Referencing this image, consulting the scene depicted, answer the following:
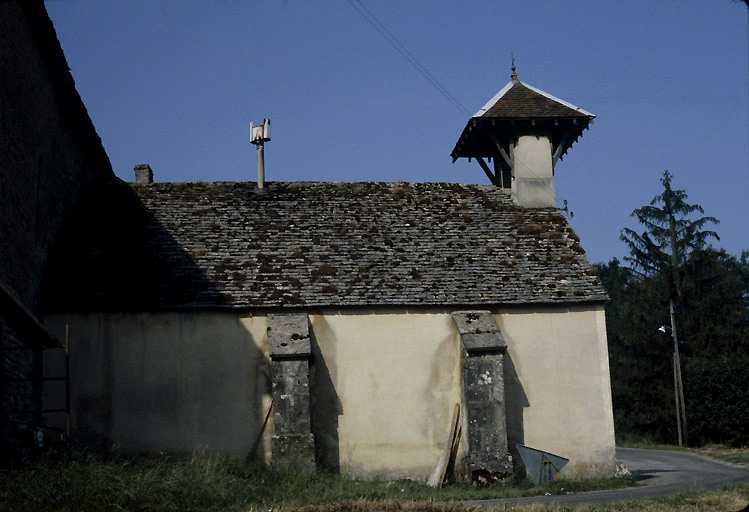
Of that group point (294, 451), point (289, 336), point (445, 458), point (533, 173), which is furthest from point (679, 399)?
point (294, 451)

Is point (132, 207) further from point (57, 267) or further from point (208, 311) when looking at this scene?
point (208, 311)

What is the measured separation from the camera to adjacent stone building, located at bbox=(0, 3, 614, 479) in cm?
1811

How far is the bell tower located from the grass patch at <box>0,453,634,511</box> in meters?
8.57

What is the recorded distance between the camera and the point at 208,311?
18.8 m

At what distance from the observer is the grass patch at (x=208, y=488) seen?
1131 centimetres

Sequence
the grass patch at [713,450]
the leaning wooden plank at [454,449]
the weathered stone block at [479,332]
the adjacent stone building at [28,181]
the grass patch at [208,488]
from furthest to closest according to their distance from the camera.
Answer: the grass patch at [713,450] → the leaning wooden plank at [454,449] → the weathered stone block at [479,332] → the adjacent stone building at [28,181] → the grass patch at [208,488]

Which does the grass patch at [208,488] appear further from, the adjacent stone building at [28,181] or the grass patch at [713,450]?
the grass patch at [713,450]

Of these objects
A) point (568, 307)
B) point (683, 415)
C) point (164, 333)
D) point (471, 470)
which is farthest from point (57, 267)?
point (683, 415)

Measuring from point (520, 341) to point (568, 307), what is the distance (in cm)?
139

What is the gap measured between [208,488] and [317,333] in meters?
6.03

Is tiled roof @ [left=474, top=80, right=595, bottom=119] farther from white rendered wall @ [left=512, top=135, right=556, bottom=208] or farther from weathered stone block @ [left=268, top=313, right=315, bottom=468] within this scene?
weathered stone block @ [left=268, top=313, right=315, bottom=468]

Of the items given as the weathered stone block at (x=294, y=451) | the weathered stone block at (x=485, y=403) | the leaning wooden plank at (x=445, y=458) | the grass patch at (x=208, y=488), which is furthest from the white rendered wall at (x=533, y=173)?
the weathered stone block at (x=294, y=451)

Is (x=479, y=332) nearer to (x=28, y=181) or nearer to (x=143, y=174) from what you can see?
(x=28, y=181)

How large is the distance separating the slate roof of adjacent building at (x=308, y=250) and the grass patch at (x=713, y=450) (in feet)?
32.6
